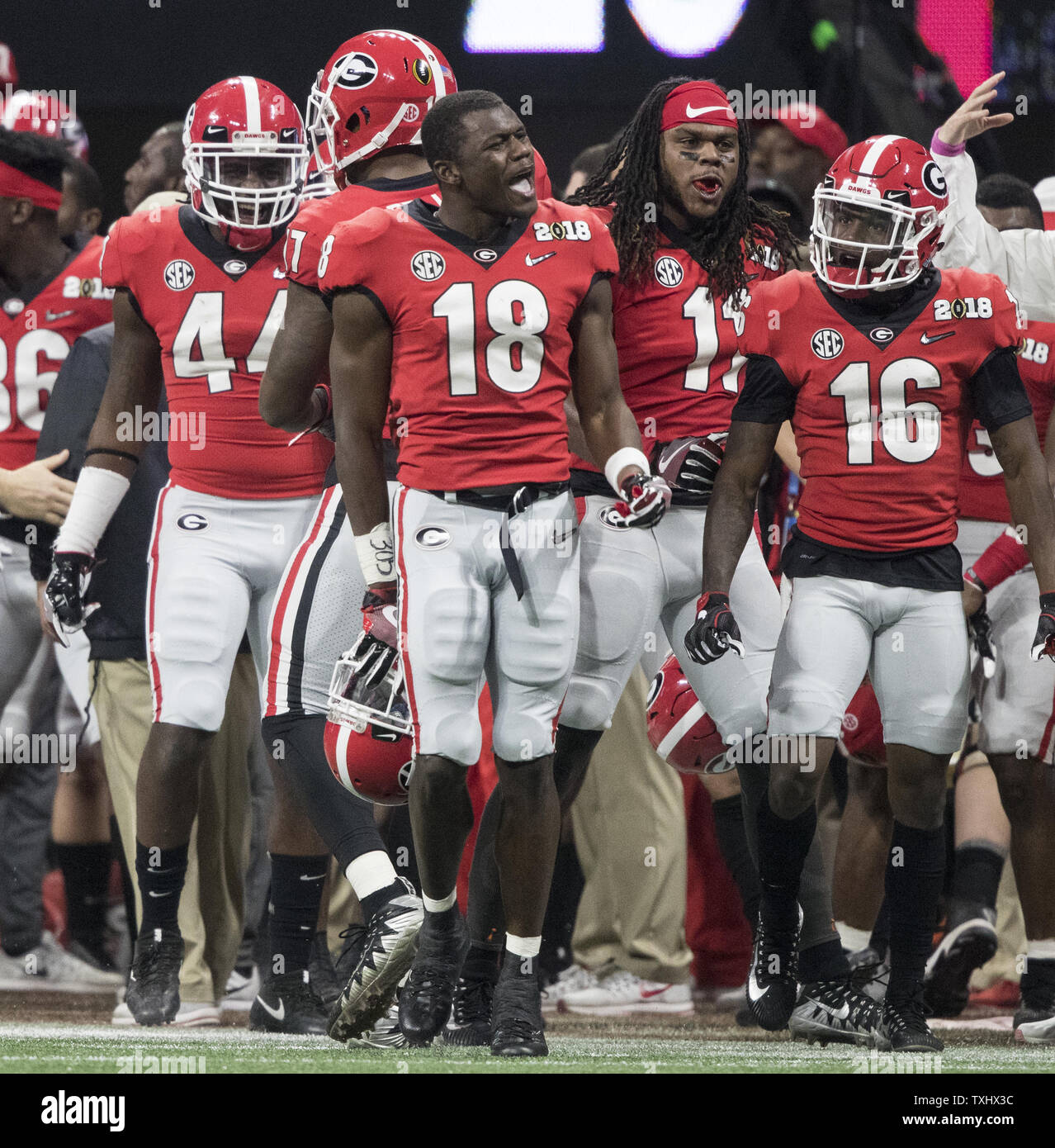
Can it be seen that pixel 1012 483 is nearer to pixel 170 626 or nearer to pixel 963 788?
pixel 963 788

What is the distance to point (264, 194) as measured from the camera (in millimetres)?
4207

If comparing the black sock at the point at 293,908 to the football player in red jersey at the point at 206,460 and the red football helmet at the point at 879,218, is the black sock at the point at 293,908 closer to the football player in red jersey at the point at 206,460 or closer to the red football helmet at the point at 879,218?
the football player in red jersey at the point at 206,460

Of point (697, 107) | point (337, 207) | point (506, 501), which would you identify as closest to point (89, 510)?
point (337, 207)

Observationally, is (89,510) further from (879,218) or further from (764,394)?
(879,218)

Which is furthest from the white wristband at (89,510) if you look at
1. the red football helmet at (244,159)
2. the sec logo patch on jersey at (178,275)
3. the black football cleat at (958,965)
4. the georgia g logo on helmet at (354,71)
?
the black football cleat at (958,965)

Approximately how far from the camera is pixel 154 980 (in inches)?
159

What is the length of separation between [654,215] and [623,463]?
0.72 m

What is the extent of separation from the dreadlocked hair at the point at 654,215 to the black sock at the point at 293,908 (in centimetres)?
137

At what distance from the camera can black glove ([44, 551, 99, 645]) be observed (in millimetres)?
4219

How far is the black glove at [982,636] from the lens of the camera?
4.23 metres

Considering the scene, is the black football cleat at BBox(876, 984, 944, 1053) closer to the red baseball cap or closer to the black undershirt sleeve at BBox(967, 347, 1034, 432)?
the black undershirt sleeve at BBox(967, 347, 1034, 432)

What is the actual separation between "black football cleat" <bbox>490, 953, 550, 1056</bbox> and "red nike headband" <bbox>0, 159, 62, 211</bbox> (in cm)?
259

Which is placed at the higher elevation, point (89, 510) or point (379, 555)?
point (89, 510)

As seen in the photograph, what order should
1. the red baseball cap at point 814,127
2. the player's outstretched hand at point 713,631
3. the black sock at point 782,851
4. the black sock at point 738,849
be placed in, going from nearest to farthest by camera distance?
the player's outstretched hand at point 713,631
the black sock at point 782,851
the black sock at point 738,849
the red baseball cap at point 814,127
